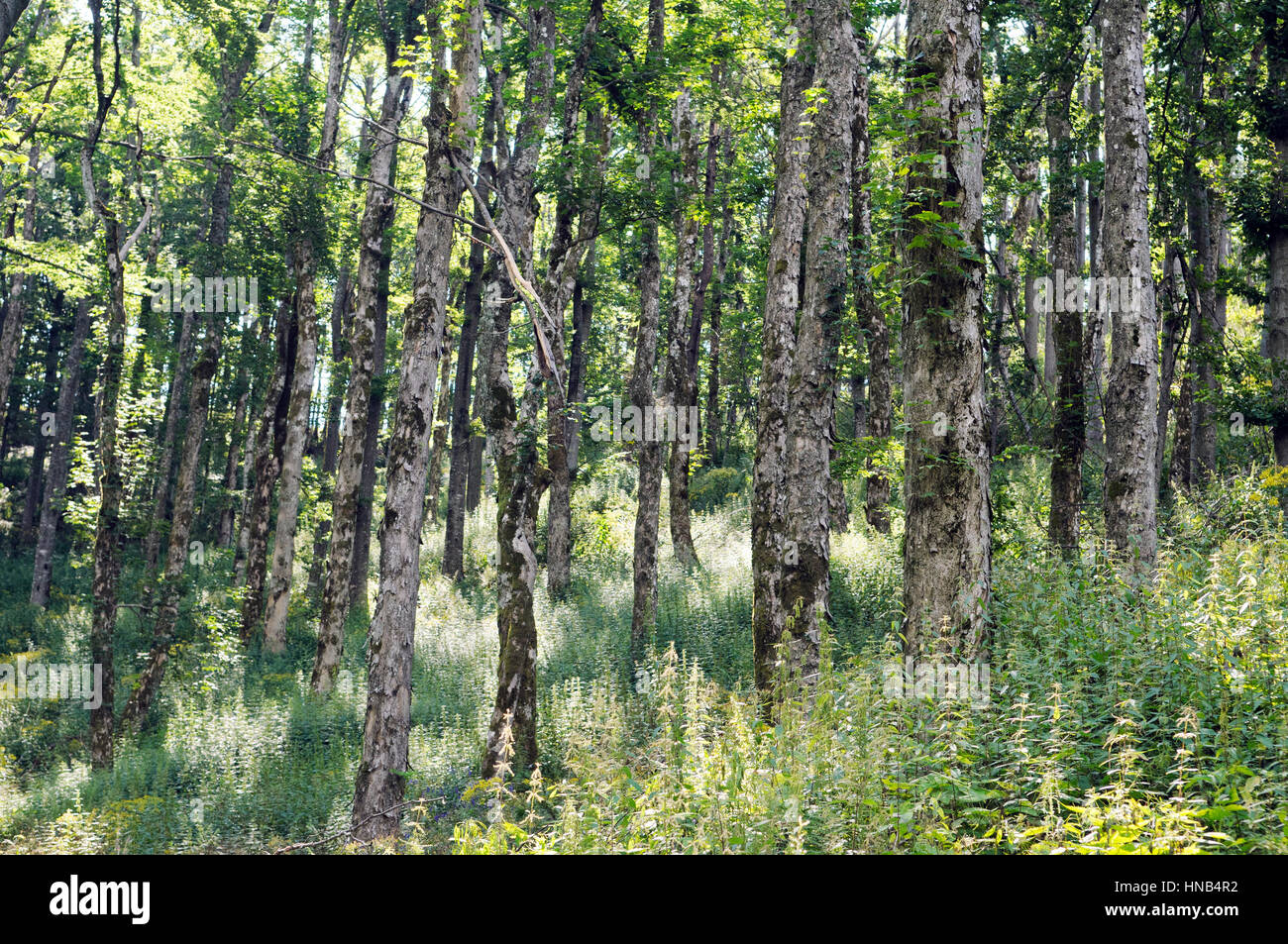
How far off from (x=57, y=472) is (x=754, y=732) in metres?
27.8

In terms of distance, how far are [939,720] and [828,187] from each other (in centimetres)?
623

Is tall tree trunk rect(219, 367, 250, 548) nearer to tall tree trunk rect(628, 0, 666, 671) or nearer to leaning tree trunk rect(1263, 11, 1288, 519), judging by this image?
tall tree trunk rect(628, 0, 666, 671)

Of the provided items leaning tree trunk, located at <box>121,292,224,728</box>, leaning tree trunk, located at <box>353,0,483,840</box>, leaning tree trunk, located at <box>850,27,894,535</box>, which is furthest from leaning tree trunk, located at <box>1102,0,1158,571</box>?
leaning tree trunk, located at <box>121,292,224,728</box>

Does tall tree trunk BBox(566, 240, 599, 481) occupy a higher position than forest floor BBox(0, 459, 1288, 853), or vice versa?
tall tree trunk BBox(566, 240, 599, 481)

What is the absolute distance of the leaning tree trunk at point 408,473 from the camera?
8.25m

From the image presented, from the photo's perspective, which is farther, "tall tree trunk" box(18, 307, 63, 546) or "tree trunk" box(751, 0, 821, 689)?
"tall tree trunk" box(18, 307, 63, 546)

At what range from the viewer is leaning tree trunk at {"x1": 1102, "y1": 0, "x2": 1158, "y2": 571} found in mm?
9289

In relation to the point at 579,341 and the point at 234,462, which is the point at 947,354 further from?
the point at 234,462

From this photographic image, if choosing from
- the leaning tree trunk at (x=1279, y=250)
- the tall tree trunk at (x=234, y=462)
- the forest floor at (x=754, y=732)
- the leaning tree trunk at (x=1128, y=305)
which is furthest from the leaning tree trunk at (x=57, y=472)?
the leaning tree trunk at (x=1279, y=250)

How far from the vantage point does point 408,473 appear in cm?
856

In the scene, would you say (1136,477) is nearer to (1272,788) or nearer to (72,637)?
(1272,788)

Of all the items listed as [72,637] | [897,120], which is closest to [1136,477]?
[897,120]
